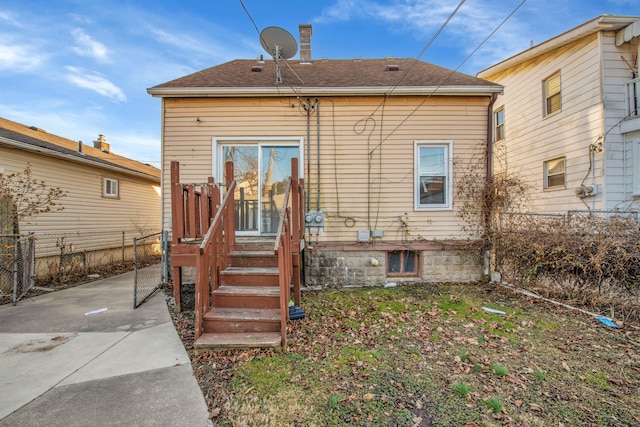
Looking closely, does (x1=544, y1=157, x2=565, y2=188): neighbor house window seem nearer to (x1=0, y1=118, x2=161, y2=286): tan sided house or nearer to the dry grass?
the dry grass

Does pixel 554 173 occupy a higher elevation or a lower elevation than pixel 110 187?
higher

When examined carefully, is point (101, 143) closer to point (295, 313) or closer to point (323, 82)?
point (323, 82)

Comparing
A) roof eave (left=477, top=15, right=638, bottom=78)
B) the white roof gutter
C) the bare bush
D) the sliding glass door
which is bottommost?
the bare bush

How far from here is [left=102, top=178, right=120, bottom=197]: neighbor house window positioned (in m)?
9.59

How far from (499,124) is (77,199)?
14517mm

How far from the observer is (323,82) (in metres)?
6.25

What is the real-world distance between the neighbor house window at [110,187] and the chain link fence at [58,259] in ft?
4.71

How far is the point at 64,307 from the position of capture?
189 inches

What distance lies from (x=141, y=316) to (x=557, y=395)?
17.1 feet

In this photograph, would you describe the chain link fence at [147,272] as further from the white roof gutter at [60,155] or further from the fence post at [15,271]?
the white roof gutter at [60,155]

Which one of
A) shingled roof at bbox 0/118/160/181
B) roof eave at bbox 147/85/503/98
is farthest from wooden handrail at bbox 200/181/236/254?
shingled roof at bbox 0/118/160/181

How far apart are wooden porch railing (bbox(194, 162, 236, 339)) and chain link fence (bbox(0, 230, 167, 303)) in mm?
2777

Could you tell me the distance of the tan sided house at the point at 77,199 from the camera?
7.06m

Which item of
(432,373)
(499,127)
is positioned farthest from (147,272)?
(499,127)
